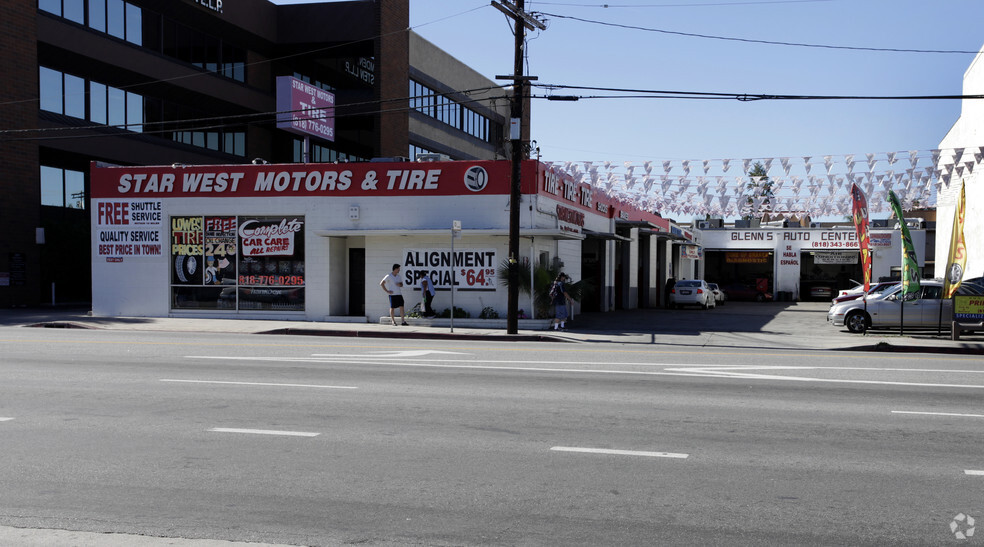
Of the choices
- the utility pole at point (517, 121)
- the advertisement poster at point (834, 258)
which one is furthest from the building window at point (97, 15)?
the advertisement poster at point (834, 258)

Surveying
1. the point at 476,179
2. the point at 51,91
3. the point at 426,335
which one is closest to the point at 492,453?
the point at 426,335

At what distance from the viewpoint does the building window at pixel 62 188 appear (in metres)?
37.5

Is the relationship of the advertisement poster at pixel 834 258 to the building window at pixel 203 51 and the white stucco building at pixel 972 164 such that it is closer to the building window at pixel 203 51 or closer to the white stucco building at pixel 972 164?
the white stucco building at pixel 972 164

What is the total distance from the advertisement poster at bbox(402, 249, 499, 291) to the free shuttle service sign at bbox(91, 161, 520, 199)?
182 centimetres

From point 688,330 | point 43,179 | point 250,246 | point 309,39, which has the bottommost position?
point 688,330

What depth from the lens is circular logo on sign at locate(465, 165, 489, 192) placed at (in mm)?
24547

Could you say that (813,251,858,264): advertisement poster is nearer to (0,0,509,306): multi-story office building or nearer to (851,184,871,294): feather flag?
(0,0,509,306): multi-story office building

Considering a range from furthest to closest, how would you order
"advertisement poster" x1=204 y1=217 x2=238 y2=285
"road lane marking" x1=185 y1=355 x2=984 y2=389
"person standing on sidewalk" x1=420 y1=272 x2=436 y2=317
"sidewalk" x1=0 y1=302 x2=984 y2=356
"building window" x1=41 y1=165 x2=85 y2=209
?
"building window" x1=41 y1=165 x2=85 y2=209
"advertisement poster" x1=204 y1=217 x2=238 y2=285
"person standing on sidewalk" x1=420 y1=272 x2=436 y2=317
"sidewalk" x1=0 y1=302 x2=984 y2=356
"road lane marking" x1=185 y1=355 x2=984 y2=389

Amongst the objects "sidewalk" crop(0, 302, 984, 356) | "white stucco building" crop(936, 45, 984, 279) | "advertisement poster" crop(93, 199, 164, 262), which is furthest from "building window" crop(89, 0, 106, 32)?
"white stucco building" crop(936, 45, 984, 279)

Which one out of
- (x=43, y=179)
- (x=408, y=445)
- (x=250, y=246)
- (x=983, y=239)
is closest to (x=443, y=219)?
(x=250, y=246)

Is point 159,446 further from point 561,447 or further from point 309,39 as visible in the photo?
point 309,39

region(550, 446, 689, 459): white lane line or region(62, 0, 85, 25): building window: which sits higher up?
region(62, 0, 85, 25): building window

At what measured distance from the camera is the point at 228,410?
9.48 m

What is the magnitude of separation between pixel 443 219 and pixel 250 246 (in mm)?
6264
